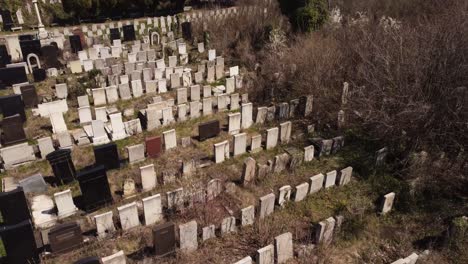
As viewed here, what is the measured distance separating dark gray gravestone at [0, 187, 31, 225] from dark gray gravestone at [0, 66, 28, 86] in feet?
26.5

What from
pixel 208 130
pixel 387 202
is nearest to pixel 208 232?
pixel 387 202

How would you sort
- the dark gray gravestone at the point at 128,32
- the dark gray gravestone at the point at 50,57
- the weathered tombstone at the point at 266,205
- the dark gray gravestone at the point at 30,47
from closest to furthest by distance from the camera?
1. the weathered tombstone at the point at 266,205
2. the dark gray gravestone at the point at 50,57
3. the dark gray gravestone at the point at 30,47
4. the dark gray gravestone at the point at 128,32

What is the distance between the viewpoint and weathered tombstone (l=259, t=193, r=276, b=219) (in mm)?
7266

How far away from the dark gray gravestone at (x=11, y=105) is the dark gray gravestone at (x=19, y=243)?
5.97 meters

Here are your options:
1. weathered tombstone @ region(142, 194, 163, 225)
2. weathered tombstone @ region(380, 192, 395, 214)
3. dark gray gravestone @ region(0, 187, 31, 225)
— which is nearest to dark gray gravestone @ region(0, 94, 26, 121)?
dark gray gravestone @ region(0, 187, 31, 225)

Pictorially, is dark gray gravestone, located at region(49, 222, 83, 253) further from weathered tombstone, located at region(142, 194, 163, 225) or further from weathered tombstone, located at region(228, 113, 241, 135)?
weathered tombstone, located at region(228, 113, 241, 135)

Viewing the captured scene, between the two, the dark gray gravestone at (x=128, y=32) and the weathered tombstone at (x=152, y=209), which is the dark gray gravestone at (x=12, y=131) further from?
the dark gray gravestone at (x=128, y=32)

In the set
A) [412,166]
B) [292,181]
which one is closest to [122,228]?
[292,181]

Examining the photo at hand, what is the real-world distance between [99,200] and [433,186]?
7517 mm

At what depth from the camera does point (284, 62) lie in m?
13.8

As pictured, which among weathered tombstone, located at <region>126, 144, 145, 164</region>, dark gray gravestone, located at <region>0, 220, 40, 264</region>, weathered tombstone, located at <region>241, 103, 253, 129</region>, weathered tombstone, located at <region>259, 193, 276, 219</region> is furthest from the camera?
weathered tombstone, located at <region>241, 103, 253, 129</region>

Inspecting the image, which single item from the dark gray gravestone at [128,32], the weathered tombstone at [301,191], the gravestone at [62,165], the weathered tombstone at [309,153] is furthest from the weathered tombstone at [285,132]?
the dark gray gravestone at [128,32]

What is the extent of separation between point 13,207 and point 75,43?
1142 centimetres

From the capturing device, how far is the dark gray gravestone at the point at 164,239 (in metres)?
6.32
